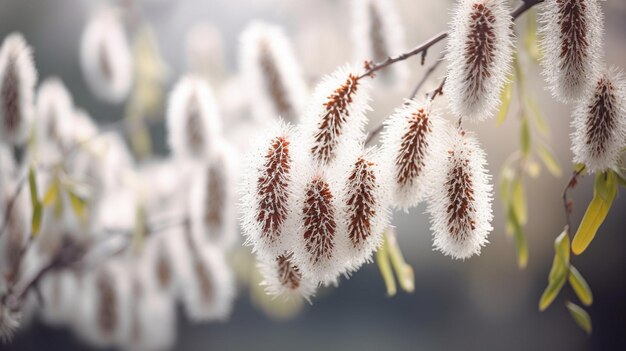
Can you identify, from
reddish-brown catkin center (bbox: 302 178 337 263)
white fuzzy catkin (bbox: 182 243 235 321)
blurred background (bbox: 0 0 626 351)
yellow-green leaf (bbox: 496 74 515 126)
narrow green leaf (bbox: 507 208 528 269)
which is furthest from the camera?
blurred background (bbox: 0 0 626 351)

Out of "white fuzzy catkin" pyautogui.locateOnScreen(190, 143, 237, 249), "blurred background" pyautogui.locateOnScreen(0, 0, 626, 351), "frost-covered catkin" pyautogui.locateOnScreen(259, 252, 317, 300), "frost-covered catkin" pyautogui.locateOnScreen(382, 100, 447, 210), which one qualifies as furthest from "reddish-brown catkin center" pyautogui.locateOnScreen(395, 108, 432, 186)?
"blurred background" pyautogui.locateOnScreen(0, 0, 626, 351)

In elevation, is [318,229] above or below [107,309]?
above

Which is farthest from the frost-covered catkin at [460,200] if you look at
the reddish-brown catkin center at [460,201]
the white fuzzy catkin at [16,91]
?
the white fuzzy catkin at [16,91]

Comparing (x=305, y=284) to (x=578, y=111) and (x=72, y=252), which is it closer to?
(x=578, y=111)

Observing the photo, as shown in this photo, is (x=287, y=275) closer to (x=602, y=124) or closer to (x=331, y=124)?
(x=331, y=124)

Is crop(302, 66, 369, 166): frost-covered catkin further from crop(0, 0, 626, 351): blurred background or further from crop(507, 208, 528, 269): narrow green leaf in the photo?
crop(0, 0, 626, 351): blurred background

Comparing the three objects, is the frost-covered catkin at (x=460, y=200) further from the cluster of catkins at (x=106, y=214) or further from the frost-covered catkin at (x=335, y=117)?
the cluster of catkins at (x=106, y=214)

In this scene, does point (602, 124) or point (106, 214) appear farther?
point (106, 214)

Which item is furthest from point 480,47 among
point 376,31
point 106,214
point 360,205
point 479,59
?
point 106,214
